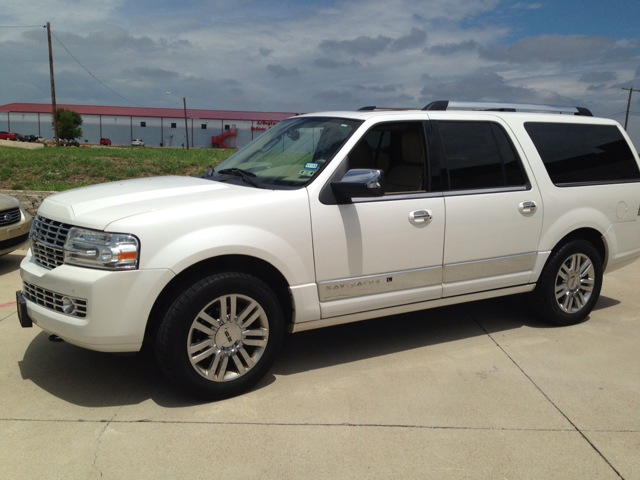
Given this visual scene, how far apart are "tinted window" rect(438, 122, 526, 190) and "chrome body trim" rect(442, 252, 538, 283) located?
61 centimetres

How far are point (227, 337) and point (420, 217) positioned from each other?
166 centimetres

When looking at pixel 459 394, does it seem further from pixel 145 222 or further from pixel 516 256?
pixel 145 222

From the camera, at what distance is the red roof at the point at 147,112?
7675 cm

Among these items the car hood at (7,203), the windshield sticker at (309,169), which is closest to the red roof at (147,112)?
the car hood at (7,203)

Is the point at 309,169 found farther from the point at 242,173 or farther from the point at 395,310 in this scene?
the point at 395,310

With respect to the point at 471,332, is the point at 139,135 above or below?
above

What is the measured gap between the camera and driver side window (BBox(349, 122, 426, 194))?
4.45 meters

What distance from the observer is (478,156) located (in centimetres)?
468

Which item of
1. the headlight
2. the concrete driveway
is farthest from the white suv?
the concrete driveway

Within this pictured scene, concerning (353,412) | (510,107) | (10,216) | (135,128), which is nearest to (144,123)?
(135,128)

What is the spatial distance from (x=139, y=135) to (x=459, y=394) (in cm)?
8010

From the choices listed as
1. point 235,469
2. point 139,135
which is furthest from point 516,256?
point 139,135

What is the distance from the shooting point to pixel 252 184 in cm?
411

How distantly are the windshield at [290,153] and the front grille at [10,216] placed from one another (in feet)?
11.5
